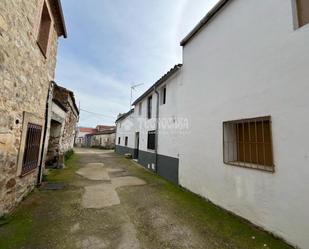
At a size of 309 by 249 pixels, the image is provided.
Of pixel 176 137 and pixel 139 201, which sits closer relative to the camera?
pixel 139 201

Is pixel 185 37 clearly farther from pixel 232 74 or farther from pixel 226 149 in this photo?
pixel 226 149

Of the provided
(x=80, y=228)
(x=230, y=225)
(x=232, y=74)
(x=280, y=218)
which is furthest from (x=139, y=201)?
(x=232, y=74)

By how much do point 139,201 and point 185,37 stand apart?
239 inches

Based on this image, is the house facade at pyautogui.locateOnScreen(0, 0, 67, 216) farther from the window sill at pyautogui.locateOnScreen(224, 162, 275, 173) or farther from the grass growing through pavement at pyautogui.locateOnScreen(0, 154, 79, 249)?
the window sill at pyautogui.locateOnScreen(224, 162, 275, 173)

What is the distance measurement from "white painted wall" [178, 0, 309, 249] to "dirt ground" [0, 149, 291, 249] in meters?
0.50

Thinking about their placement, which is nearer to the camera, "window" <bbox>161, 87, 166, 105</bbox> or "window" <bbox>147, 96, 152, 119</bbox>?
"window" <bbox>161, 87, 166, 105</bbox>

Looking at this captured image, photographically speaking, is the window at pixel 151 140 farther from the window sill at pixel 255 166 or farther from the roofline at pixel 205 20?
the window sill at pixel 255 166

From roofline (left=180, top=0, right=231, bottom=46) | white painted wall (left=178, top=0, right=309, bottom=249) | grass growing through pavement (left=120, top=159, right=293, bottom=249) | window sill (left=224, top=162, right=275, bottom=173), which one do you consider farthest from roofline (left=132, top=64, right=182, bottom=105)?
grass growing through pavement (left=120, top=159, right=293, bottom=249)

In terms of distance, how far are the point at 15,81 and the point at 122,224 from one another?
3706mm

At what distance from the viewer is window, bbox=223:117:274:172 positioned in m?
3.63

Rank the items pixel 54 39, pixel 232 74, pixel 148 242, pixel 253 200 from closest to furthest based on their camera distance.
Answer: pixel 148 242 < pixel 253 200 < pixel 232 74 < pixel 54 39

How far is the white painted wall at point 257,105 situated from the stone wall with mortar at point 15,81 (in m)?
4.83

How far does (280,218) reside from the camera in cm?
308

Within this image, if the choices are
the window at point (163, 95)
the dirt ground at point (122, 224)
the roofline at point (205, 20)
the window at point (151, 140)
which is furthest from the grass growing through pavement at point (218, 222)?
the roofline at point (205, 20)
